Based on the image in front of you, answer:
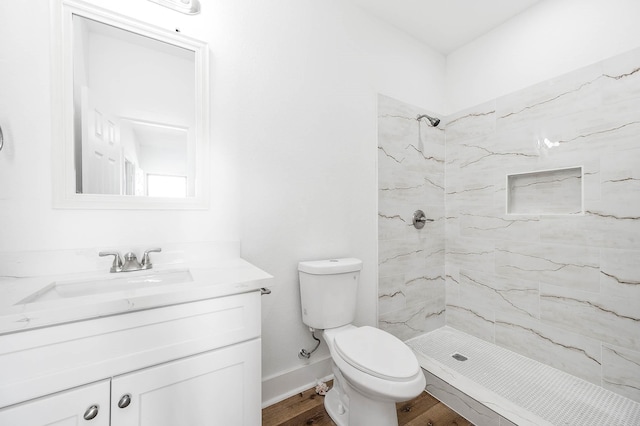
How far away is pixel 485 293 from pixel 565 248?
0.62 meters

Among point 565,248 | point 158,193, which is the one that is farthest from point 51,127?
point 565,248

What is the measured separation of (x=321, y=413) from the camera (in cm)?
143

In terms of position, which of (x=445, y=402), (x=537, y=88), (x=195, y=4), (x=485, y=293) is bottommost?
(x=445, y=402)

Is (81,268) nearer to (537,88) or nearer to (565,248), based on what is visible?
(565,248)

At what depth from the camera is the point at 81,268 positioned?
1080 mm

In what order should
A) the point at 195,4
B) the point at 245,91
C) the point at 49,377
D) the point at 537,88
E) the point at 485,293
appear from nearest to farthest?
1. the point at 49,377
2. the point at 195,4
3. the point at 245,91
4. the point at 537,88
5. the point at 485,293

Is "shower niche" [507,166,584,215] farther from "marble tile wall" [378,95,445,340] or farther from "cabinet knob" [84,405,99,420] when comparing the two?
"cabinet knob" [84,405,99,420]

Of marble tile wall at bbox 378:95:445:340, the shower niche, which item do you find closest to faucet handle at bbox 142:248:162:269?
marble tile wall at bbox 378:95:445:340

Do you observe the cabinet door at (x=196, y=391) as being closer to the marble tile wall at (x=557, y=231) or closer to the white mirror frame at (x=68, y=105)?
the white mirror frame at (x=68, y=105)

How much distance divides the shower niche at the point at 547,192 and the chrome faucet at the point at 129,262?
227 centimetres

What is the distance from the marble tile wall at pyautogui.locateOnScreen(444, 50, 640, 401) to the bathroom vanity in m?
1.32

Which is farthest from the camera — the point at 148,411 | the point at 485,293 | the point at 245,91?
the point at 485,293

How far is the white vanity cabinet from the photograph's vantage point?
2.19 ft

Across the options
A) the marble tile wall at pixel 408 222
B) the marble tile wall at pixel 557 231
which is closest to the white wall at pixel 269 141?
the marble tile wall at pixel 408 222
